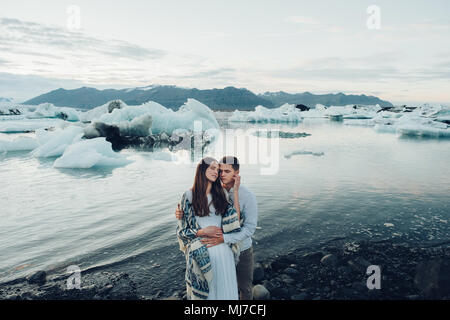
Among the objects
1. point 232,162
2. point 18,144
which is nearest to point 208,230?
point 232,162

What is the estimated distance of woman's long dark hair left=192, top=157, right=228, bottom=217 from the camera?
337 cm

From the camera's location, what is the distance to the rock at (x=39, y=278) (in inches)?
209

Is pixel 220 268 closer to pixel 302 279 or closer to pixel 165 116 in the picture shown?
pixel 302 279

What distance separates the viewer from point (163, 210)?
30.1 ft

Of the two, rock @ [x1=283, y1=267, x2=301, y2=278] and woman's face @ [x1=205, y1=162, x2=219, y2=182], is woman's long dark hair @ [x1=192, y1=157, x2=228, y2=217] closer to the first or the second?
woman's face @ [x1=205, y1=162, x2=219, y2=182]

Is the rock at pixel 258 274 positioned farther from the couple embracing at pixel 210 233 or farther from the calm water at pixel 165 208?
the couple embracing at pixel 210 233

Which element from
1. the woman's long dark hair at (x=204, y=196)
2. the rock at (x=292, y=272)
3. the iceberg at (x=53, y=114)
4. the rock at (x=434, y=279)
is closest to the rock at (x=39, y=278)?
the woman's long dark hair at (x=204, y=196)

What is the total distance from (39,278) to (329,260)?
16.2 feet

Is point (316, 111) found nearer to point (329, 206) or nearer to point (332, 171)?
point (332, 171)

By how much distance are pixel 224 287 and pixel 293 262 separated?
2.68m

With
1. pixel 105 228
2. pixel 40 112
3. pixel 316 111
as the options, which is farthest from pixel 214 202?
pixel 316 111

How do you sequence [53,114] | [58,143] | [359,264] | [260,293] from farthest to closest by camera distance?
[53,114], [58,143], [359,264], [260,293]

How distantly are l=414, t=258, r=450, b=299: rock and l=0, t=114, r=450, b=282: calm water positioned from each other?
1.98 meters

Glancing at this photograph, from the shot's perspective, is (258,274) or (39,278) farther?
(39,278)
